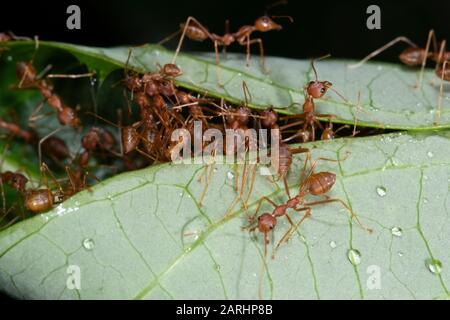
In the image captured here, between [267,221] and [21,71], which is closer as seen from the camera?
[267,221]

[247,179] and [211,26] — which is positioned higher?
[211,26]

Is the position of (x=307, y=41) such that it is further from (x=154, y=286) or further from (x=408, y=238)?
(x=154, y=286)

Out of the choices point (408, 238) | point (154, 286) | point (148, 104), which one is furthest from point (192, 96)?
point (408, 238)

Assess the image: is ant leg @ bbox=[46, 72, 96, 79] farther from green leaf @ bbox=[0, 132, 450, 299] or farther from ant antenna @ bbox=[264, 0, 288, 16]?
ant antenna @ bbox=[264, 0, 288, 16]

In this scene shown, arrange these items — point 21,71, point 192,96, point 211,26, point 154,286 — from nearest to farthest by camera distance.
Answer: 1. point 154,286
2. point 192,96
3. point 21,71
4. point 211,26

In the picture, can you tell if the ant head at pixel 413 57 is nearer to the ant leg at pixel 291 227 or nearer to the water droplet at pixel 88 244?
the ant leg at pixel 291 227

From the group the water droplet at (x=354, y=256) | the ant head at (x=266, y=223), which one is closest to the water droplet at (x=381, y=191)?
the water droplet at (x=354, y=256)

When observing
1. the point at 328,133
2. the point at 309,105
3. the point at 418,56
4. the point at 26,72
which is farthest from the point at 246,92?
the point at 26,72

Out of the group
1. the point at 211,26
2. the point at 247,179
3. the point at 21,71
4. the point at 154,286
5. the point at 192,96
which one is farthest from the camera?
the point at 211,26
